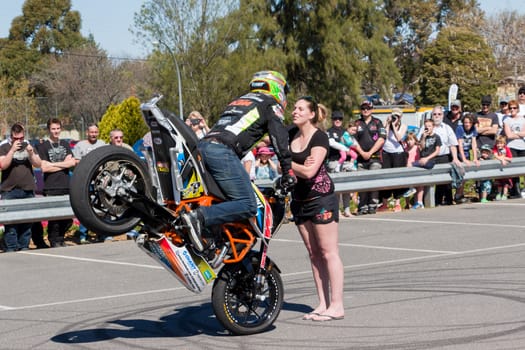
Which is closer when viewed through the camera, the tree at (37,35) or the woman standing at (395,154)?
the woman standing at (395,154)

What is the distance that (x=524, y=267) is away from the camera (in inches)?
401

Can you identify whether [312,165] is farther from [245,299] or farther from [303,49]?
[303,49]

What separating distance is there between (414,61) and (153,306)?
232 ft

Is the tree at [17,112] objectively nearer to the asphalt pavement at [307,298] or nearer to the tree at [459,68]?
the tree at [459,68]

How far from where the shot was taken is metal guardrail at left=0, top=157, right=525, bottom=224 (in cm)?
1366

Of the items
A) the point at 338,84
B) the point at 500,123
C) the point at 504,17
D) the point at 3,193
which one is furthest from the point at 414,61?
the point at 3,193

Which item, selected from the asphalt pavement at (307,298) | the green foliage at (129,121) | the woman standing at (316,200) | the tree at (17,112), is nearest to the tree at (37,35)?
the tree at (17,112)

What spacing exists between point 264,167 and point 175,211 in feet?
29.3

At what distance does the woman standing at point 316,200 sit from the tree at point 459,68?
184 feet

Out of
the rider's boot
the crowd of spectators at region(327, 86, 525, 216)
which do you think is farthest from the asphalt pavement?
the crowd of spectators at region(327, 86, 525, 216)

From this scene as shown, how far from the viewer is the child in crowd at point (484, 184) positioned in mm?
18719

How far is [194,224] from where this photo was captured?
23.1 feet

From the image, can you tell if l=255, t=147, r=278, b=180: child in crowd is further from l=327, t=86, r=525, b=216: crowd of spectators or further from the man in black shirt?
the man in black shirt

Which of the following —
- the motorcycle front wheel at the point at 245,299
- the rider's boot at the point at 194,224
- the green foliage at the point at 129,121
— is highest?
the green foliage at the point at 129,121
